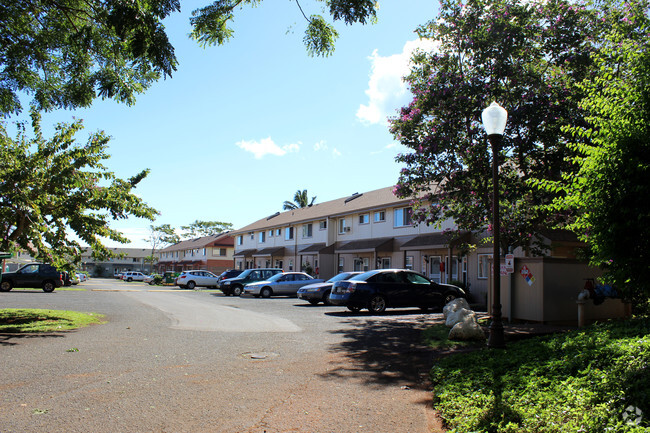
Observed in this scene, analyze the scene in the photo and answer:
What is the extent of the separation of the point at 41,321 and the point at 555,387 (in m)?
12.9

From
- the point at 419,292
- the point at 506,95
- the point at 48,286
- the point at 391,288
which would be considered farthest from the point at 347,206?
the point at 506,95

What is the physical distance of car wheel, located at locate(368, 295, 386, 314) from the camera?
55.3 feet

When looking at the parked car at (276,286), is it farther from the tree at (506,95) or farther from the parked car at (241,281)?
the tree at (506,95)

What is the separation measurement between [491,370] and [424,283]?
11038 millimetres

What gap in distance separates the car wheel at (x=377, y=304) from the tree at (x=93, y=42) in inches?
406

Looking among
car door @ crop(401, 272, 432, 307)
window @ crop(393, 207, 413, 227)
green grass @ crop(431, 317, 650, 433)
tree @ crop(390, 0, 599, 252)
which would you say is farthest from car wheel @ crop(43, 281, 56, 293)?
green grass @ crop(431, 317, 650, 433)

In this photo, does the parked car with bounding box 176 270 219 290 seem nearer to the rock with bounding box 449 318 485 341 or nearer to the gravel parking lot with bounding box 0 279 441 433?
the gravel parking lot with bounding box 0 279 441 433

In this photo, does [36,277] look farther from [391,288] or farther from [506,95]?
[506,95]

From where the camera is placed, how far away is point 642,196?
5461 millimetres

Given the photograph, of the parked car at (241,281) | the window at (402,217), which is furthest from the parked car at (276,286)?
the window at (402,217)

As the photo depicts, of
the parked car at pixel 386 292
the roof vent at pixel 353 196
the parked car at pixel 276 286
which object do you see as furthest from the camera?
the roof vent at pixel 353 196

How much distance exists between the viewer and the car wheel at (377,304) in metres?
16.8

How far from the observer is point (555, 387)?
5273mm

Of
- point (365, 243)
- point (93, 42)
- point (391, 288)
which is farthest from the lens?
point (365, 243)
